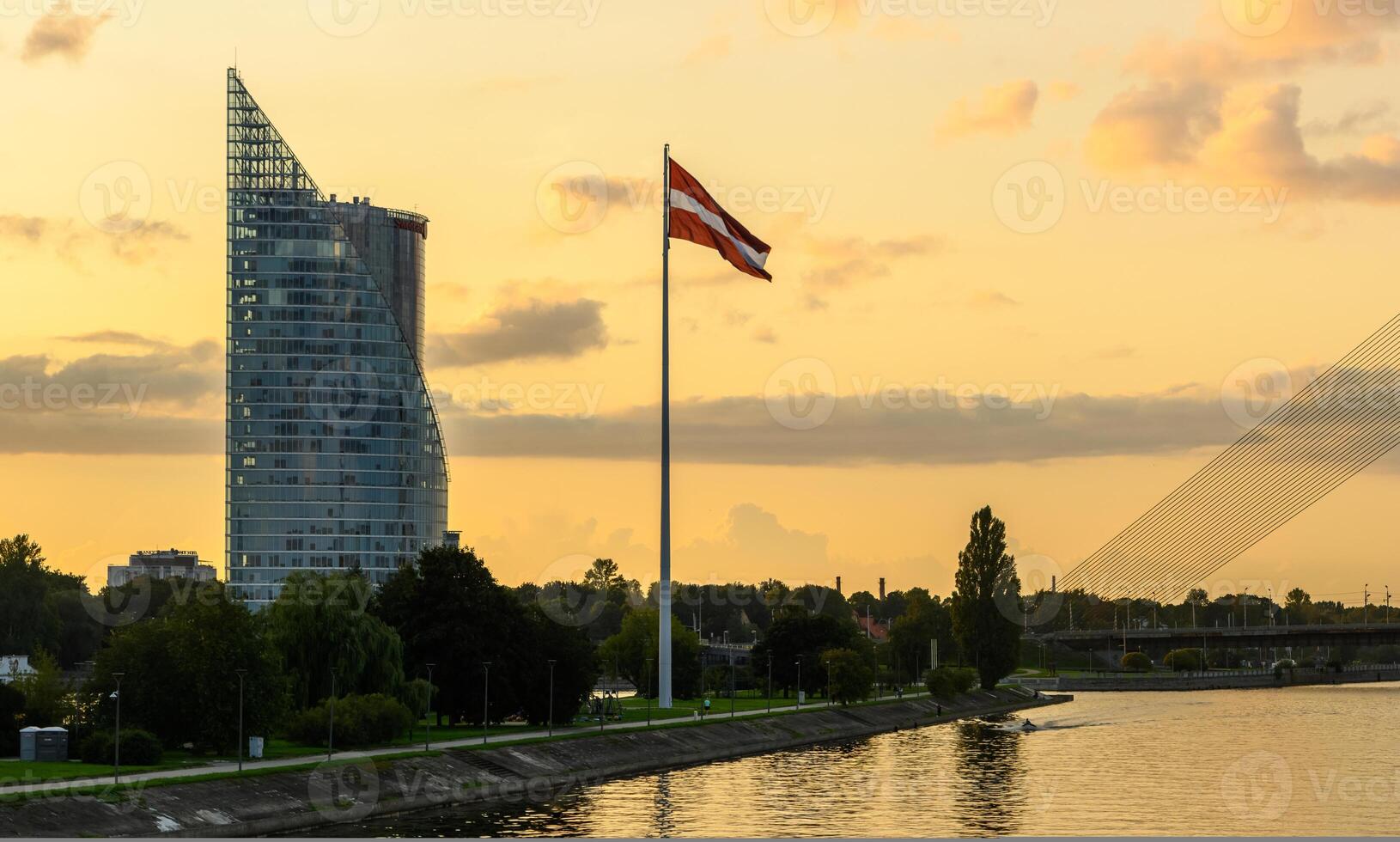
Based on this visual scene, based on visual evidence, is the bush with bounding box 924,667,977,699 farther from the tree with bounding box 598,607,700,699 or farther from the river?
the river

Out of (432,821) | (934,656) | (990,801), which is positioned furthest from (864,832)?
(934,656)

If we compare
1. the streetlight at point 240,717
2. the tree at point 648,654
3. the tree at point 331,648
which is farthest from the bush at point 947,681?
the streetlight at point 240,717

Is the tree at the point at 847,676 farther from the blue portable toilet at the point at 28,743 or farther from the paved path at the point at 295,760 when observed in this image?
the blue portable toilet at the point at 28,743

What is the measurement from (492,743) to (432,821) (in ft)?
56.8

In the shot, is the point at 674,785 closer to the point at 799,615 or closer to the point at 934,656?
the point at 799,615

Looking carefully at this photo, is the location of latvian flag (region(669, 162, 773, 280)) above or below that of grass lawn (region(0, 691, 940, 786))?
above

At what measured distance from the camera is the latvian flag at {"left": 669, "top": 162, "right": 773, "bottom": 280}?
312 ft

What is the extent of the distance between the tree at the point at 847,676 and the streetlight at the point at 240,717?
70035mm

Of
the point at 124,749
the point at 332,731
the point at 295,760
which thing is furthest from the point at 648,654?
the point at 124,749

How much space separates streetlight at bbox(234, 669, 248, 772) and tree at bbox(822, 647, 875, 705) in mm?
70035

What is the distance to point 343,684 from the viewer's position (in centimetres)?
9256

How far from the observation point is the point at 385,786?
246 ft

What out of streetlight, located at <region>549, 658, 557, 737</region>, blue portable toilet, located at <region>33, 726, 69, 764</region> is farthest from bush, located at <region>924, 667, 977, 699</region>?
blue portable toilet, located at <region>33, 726, 69, 764</region>

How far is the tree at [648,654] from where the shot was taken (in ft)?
478
